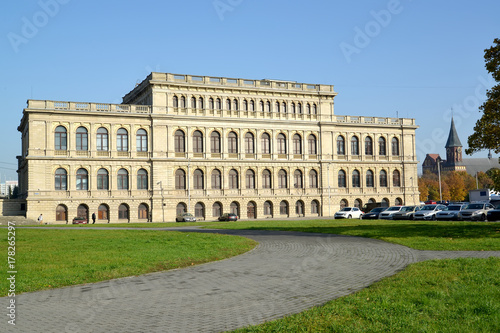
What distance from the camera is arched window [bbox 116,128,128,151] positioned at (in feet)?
244

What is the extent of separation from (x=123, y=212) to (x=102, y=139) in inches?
442

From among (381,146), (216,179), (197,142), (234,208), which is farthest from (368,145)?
(197,142)

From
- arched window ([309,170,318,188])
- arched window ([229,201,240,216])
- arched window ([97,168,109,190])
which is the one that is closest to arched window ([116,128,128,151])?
arched window ([97,168,109,190])

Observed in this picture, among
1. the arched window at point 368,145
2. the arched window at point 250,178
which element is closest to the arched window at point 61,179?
the arched window at point 250,178

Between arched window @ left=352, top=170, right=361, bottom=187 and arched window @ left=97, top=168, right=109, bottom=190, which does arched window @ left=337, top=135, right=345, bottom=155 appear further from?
arched window @ left=97, top=168, right=109, bottom=190

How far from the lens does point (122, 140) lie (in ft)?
245

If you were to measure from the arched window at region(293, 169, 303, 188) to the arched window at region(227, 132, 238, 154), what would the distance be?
37.7 ft

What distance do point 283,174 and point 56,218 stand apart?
3668 centimetres

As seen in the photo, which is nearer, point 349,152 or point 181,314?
point 181,314

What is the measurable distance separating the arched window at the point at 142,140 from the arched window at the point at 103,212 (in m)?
10.1

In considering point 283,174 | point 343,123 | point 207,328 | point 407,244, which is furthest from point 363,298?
point 343,123

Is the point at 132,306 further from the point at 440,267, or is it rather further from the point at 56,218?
the point at 56,218

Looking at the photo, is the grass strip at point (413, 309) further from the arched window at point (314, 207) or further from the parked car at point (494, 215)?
the arched window at point (314, 207)

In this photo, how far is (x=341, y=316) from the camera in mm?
9953
